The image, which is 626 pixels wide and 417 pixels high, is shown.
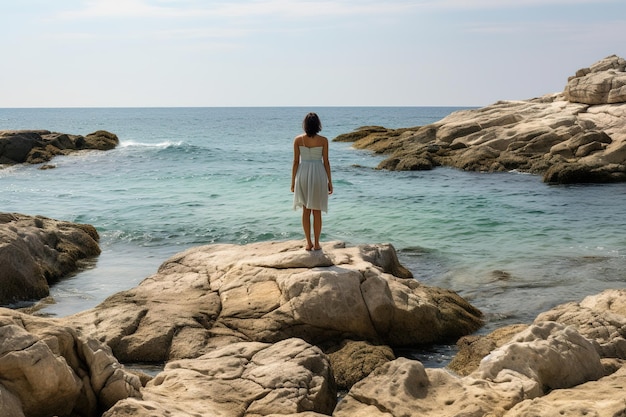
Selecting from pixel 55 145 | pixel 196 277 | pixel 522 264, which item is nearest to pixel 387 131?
pixel 55 145

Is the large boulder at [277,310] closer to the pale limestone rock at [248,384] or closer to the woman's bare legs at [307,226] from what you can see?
the woman's bare legs at [307,226]

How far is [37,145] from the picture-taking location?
3969 cm

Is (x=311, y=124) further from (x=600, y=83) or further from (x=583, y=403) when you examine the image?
(x=600, y=83)

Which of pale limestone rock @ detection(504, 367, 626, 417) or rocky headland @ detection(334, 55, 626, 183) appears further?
rocky headland @ detection(334, 55, 626, 183)

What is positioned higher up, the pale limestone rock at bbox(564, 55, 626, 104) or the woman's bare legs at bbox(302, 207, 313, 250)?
the pale limestone rock at bbox(564, 55, 626, 104)

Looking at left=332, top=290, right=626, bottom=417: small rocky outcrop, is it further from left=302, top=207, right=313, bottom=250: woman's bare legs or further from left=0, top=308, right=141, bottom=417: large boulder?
left=302, top=207, right=313, bottom=250: woman's bare legs

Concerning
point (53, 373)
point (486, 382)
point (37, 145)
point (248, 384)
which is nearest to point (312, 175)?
point (248, 384)

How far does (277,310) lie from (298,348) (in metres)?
2.35

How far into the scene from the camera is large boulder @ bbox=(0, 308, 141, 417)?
498 centimetres

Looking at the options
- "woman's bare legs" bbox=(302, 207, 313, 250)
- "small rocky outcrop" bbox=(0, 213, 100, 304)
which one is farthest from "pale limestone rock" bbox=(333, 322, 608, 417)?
"small rocky outcrop" bbox=(0, 213, 100, 304)

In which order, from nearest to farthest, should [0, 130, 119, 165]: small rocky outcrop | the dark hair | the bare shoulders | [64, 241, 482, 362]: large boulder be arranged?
[64, 241, 482, 362]: large boulder, the dark hair, the bare shoulders, [0, 130, 119, 165]: small rocky outcrop

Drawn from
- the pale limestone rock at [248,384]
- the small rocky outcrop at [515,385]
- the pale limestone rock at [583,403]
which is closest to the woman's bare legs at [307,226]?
the pale limestone rock at [248,384]

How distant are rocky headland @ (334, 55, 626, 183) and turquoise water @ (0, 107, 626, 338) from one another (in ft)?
4.56

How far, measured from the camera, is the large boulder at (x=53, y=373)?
4.98m
